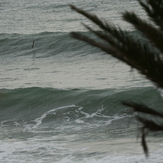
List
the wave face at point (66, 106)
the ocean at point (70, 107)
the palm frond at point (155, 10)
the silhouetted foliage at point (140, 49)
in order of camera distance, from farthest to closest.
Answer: the wave face at point (66, 106) → the ocean at point (70, 107) → the palm frond at point (155, 10) → the silhouetted foliage at point (140, 49)

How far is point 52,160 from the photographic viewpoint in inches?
310

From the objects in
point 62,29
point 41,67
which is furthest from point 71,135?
point 62,29

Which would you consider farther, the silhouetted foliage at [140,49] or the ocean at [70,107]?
the ocean at [70,107]

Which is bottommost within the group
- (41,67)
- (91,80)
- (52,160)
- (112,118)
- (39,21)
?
(39,21)

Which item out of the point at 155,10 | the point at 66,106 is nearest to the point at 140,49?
the point at 155,10

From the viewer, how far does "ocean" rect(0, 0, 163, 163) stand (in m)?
8.25

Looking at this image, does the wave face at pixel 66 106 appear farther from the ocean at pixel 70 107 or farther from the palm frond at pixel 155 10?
the palm frond at pixel 155 10

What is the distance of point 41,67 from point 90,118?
10294mm

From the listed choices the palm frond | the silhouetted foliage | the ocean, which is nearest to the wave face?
the ocean

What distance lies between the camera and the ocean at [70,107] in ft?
27.1

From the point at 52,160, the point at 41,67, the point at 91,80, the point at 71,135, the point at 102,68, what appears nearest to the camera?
the point at 52,160

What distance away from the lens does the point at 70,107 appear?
13.5 m

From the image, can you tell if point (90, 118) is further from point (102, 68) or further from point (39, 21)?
point (39, 21)

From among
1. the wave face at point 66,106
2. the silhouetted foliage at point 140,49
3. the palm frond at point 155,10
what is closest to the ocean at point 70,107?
the wave face at point 66,106
